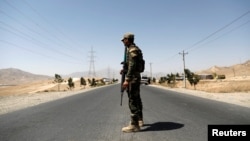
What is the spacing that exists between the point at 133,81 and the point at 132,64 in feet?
1.32

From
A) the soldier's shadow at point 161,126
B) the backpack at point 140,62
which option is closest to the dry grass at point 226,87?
the soldier's shadow at point 161,126

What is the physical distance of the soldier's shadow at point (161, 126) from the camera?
696cm

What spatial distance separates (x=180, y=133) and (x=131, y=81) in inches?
62.2

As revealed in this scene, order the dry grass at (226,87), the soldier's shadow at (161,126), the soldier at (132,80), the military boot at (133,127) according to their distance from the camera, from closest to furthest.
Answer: the military boot at (133,127) < the soldier at (132,80) < the soldier's shadow at (161,126) < the dry grass at (226,87)

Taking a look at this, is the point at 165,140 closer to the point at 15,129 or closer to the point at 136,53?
the point at 136,53

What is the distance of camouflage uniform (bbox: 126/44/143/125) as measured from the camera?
684cm

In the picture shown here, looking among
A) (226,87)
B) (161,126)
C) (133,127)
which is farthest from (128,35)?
(226,87)

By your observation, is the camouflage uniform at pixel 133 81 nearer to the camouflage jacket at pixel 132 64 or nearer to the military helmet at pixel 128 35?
the camouflage jacket at pixel 132 64

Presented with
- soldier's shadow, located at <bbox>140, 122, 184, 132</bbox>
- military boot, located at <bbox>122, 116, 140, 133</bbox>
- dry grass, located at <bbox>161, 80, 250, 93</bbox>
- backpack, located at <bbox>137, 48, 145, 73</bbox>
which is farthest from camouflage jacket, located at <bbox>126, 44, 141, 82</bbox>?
dry grass, located at <bbox>161, 80, 250, 93</bbox>

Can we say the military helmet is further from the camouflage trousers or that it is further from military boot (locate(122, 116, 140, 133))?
military boot (locate(122, 116, 140, 133))

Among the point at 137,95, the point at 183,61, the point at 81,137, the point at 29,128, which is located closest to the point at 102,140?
the point at 81,137

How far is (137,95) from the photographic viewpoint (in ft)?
23.2

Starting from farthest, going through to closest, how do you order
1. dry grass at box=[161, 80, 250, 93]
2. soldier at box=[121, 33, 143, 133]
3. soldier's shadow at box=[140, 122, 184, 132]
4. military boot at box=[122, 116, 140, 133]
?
dry grass at box=[161, 80, 250, 93]
soldier's shadow at box=[140, 122, 184, 132]
soldier at box=[121, 33, 143, 133]
military boot at box=[122, 116, 140, 133]

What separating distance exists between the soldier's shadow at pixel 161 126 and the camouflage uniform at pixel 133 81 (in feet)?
1.17
